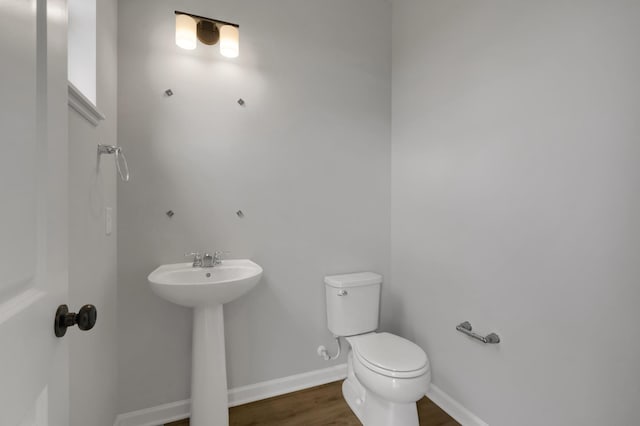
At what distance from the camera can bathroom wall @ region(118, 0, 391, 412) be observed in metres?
→ 1.60

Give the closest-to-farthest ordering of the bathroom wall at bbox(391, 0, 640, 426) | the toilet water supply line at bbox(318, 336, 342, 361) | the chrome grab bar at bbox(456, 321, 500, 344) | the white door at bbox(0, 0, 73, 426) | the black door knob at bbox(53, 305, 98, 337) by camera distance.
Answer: the white door at bbox(0, 0, 73, 426)
the black door knob at bbox(53, 305, 98, 337)
the bathroom wall at bbox(391, 0, 640, 426)
the chrome grab bar at bbox(456, 321, 500, 344)
the toilet water supply line at bbox(318, 336, 342, 361)

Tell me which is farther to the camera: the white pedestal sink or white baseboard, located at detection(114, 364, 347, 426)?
white baseboard, located at detection(114, 364, 347, 426)

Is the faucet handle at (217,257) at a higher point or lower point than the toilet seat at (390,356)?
higher

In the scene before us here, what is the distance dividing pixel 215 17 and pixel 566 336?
2.38 m

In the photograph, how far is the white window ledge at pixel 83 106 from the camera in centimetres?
90

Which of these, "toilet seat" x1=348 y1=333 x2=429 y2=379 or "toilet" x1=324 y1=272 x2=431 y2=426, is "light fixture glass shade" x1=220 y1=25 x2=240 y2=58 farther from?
"toilet seat" x1=348 y1=333 x2=429 y2=379

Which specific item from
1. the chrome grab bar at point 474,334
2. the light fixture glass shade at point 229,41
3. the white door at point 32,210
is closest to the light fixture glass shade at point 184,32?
the light fixture glass shade at point 229,41

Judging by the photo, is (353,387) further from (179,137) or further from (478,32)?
(478,32)

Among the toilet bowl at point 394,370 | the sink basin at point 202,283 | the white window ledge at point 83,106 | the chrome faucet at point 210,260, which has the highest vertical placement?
Result: the white window ledge at point 83,106

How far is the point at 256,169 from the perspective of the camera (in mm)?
1848

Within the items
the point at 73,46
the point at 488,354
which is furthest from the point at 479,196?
the point at 73,46

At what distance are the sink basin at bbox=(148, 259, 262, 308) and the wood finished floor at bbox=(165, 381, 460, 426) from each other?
776mm

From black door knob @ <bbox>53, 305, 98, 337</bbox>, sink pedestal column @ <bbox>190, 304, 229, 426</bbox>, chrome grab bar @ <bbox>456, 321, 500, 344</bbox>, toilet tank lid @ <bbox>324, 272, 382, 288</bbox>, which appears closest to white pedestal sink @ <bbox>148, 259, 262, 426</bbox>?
sink pedestal column @ <bbox>190, 304, 229, 426</bbox>

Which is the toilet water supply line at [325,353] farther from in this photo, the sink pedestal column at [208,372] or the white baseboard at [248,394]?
the sink pedestal column at [208,372]
